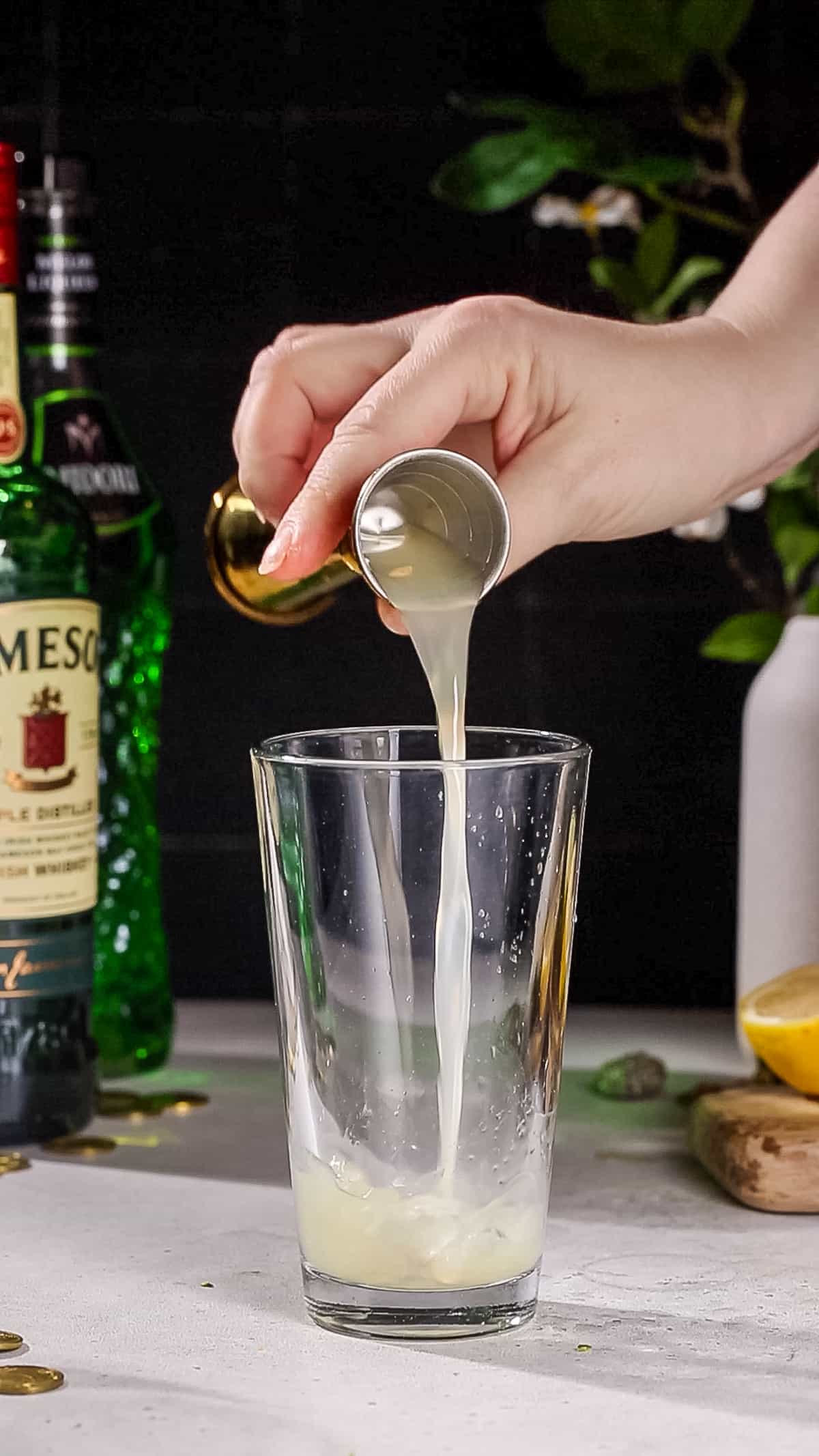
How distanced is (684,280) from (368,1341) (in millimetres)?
726

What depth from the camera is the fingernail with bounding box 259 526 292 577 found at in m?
0.71

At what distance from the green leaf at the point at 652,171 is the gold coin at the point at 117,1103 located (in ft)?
2.06

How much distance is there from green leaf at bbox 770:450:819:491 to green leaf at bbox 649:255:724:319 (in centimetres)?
14

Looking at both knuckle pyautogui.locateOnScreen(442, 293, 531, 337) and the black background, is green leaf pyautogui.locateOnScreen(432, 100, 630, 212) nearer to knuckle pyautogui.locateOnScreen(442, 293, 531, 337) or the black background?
the black background

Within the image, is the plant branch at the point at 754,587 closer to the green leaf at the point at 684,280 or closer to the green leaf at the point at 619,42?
the green leaf at the point at 684,280

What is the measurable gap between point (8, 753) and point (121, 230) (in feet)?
1.64

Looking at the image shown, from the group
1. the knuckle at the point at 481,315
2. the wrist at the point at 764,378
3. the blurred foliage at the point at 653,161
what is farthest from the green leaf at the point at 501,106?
the knuckle at the point at 481,315

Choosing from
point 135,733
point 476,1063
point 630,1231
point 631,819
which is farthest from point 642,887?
point 476,1063

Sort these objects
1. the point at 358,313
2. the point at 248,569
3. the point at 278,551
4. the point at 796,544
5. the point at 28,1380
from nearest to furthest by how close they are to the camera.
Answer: the point at 28,1380 → the point at 278,551 → the point at 248,569 → the point at 796,544 → the point at 358,313

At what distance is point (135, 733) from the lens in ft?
3.66

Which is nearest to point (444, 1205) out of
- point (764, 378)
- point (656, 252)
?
point (764, 378)

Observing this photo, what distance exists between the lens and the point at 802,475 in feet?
3.59

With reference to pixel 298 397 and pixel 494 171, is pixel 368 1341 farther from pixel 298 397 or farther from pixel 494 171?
pixel 494 171

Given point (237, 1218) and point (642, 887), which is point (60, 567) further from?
point (642, 887)
